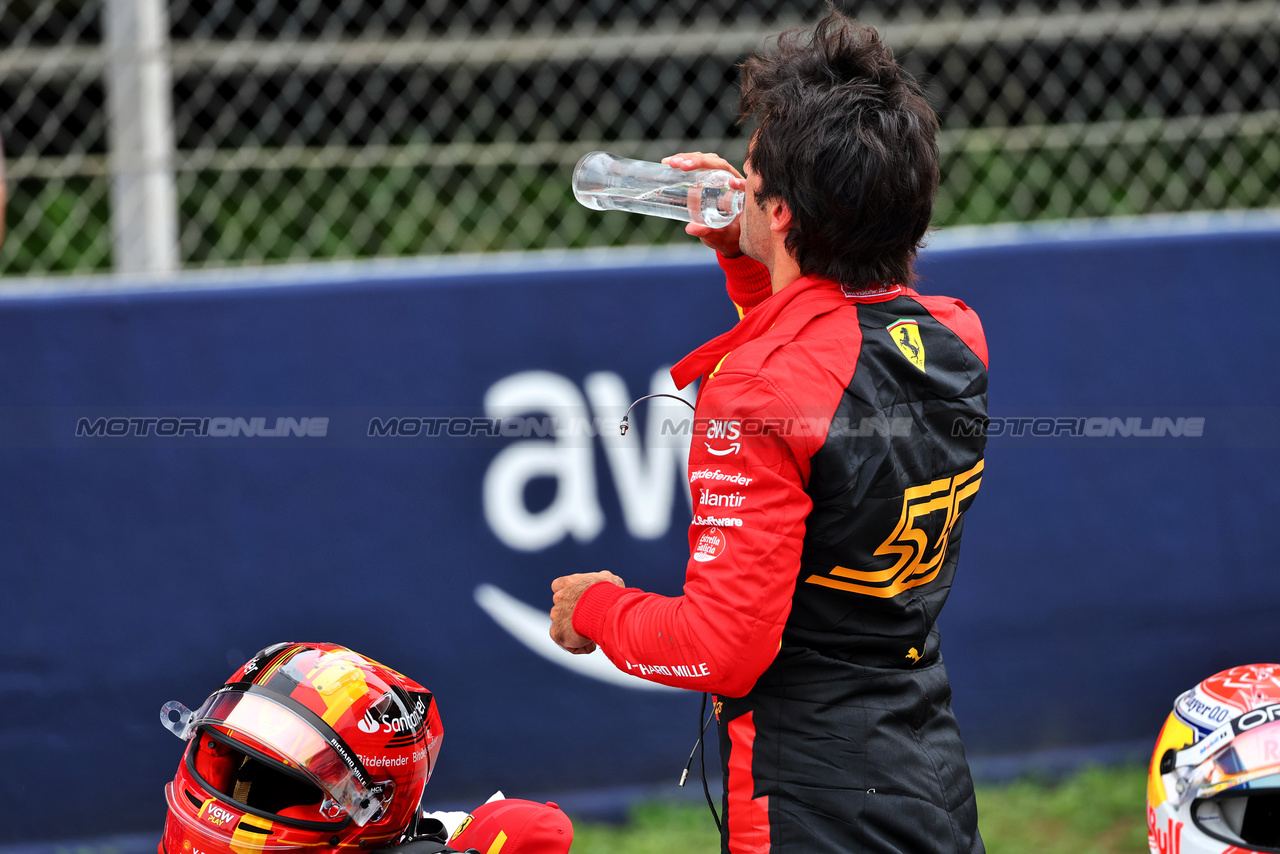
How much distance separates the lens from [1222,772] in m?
2.09

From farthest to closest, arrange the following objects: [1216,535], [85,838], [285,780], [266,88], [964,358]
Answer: [266,88]
[1216,535]
[85,838]
[285,780]
[964,358]

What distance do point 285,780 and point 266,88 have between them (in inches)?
182

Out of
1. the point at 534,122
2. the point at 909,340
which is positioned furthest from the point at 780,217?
the point at 534,122

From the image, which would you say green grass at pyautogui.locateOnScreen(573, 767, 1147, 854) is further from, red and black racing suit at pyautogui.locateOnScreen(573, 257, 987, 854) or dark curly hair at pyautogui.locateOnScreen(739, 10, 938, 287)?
dark curly hair at pyautogui.locateOnScreen(739, 10, 938, 287)

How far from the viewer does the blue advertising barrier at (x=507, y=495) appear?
3252 mm

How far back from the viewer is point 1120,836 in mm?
3377

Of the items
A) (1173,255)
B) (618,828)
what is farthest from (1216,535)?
(618,828)

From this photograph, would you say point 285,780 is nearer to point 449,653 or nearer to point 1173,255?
point 449,653

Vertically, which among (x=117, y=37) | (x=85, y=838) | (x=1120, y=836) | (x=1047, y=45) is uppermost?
(x=117, y=37)
